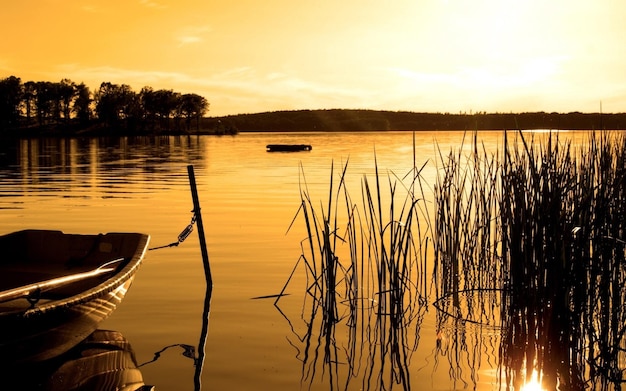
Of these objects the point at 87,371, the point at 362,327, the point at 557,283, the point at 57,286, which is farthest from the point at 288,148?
the point at 557,283

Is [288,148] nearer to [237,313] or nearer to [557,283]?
[237,313]

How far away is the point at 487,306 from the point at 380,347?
2.57 m

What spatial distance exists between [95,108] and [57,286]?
483 ft

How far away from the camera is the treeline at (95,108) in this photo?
464ft

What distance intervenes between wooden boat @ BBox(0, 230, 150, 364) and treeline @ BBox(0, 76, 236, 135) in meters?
133

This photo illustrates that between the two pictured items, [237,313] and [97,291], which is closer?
[97,291]

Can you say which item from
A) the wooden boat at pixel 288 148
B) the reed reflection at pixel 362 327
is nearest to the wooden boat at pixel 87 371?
the reed reflection at pixel 362 327

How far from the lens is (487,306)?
10805mm

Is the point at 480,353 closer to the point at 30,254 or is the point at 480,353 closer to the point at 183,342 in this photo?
the point at 183,342

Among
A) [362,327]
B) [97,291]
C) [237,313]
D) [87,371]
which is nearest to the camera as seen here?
[97,291]

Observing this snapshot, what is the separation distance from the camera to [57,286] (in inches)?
301

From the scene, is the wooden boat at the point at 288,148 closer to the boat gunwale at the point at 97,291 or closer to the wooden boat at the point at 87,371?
the boat gunwale at the point at 97,291

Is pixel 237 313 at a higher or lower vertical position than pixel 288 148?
lower

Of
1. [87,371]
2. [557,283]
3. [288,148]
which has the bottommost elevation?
[87,371]
